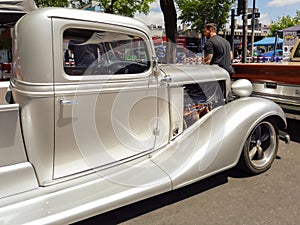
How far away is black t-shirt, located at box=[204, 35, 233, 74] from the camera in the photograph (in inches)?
191

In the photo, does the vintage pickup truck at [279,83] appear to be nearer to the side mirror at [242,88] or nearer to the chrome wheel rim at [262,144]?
the chrome wheel rim at [262,144]

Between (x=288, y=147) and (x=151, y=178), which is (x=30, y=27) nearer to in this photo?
(x=151, y=178)

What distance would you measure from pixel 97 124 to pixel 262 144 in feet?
7.18

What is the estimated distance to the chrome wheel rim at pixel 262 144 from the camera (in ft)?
10.9

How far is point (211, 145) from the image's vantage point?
2.78 m

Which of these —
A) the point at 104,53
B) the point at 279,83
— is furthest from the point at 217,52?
the point at 104,53

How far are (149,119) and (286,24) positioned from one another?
4047 cm

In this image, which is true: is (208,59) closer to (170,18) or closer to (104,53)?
(104,53)

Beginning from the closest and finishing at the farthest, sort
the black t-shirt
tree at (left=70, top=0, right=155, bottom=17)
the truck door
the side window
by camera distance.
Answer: the truck door < the side window < the black t-shirt < tree at (left=70, top=0, right=155, bottom=17)

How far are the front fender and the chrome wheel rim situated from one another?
281 mm

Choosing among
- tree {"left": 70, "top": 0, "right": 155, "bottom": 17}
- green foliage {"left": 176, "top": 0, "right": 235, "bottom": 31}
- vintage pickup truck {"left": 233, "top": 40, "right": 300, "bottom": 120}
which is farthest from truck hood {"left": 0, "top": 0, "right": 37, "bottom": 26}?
green foliage {"left": 176, "top": 0, "right": 235, "bottom": 31}

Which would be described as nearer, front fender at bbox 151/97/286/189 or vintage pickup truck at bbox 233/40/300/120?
front fender at bbox 151/97/286/189

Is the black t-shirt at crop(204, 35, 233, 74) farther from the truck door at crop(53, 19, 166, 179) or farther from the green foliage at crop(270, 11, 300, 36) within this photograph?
the green foliage at crop(270, 11, 300, 36)

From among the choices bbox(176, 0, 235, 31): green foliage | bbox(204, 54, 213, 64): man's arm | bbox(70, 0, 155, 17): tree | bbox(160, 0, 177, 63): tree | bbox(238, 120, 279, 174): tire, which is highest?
bbox(176, 0, 235, 31): green foliage
